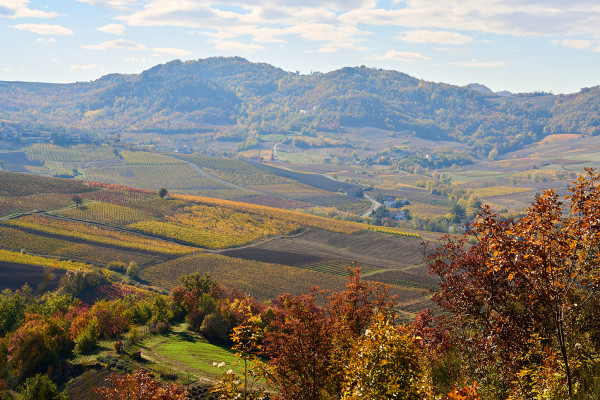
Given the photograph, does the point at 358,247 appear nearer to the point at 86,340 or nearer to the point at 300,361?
the point at 86,340

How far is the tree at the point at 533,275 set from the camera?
12430 mm

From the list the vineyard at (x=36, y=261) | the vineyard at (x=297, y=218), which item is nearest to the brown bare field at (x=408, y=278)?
the vineyard at (x=297, y=218)

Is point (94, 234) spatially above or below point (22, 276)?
above

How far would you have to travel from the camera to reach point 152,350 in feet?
154

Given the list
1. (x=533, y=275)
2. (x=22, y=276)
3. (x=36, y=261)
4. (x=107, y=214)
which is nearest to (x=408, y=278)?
(x=22, y=276)

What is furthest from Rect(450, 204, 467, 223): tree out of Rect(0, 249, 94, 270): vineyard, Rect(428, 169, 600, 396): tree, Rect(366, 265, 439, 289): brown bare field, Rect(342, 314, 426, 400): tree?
Rect(342, 314, 426, 400): tree

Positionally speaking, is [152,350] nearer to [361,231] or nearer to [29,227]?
[29,227]

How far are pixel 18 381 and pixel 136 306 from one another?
18411 mm

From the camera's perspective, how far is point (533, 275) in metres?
12.7

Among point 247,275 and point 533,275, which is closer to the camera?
point 533,275

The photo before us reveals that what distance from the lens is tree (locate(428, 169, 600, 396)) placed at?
12430 mm

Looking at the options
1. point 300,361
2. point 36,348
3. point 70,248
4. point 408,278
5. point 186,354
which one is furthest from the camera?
point 70,248

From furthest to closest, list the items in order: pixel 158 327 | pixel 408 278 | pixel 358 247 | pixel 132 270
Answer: pixel 358 247
pixel 408 278
pixel 132 270
pixel 158 327

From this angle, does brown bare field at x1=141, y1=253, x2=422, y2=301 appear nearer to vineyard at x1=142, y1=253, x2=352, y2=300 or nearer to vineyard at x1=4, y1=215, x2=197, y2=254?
vineyard at x1=142, y1=253, x2=352, y2=300
